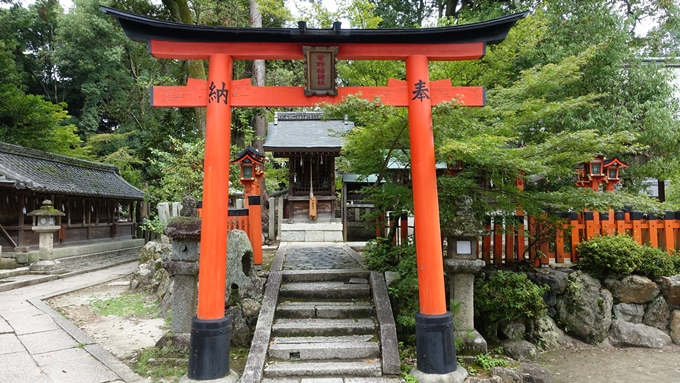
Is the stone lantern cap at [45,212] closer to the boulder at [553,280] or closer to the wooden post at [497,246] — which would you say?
the wooden post at [497,246]

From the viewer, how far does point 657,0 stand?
45.0 ft

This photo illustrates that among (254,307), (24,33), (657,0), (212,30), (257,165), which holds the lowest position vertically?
(254,307)

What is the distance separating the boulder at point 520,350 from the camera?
6.34 m

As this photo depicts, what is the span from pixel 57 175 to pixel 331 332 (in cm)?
1485

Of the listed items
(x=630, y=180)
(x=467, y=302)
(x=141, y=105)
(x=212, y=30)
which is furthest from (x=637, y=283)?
(x=141, y=105)

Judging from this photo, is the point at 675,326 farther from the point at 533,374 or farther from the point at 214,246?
the point at 214,246

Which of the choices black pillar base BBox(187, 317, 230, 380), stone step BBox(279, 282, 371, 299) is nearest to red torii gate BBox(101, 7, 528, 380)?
black pillar base BBox(187, 317, 230, 380)

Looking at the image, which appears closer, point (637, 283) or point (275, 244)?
point (637, 283)

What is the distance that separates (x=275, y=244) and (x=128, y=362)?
26.9 ft

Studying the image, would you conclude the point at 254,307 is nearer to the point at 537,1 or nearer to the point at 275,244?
the point at 275,244

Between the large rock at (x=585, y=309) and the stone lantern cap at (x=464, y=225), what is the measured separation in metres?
2.87

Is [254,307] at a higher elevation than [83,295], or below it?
higher

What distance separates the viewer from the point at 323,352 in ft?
17.4

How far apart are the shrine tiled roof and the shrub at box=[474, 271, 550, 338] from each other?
45.8ft
